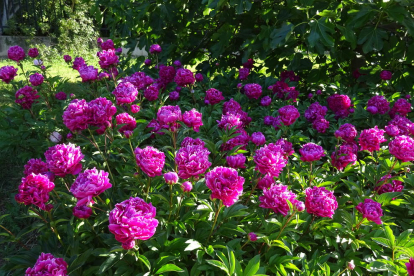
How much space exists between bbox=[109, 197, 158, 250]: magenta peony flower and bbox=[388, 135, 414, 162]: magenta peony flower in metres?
1.43

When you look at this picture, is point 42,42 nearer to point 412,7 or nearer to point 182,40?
point 182,40

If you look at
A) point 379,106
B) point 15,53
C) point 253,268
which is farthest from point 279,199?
point 15,53

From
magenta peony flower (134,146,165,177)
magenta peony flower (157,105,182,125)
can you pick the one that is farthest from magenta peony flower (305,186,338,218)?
magenta peony flower (157,105,182,125)

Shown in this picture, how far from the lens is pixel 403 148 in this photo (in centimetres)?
184

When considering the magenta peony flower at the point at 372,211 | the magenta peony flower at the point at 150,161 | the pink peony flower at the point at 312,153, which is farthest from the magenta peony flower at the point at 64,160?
the magenta peony flower at the point at 372,211

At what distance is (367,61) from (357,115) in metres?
1.45

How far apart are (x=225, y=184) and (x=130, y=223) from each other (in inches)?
16.1

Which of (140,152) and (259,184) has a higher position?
(140,152)

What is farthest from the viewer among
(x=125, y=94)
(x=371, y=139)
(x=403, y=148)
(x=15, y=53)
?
(x=15, y=53)

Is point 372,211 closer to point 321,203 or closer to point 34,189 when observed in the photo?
point 321,203

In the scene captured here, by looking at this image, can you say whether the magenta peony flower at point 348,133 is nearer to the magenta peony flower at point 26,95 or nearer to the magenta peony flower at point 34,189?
the magenta peony flower at point 34,189

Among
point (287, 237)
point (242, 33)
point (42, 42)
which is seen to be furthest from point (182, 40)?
point (42, 42)

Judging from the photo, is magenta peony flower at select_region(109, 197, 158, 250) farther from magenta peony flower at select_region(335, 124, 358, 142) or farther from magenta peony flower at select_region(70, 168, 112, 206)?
magenta peony flower at select_region(335, 124, 358, 142)

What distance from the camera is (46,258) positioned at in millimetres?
1377
